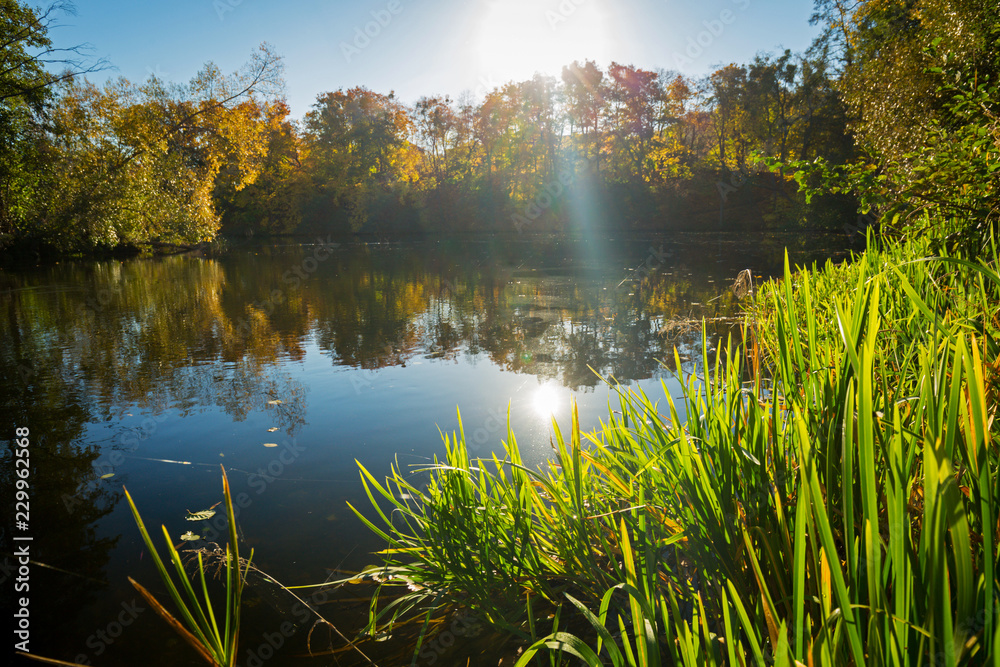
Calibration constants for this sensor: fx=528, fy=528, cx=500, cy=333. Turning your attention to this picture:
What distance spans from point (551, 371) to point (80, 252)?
23650 millimetres

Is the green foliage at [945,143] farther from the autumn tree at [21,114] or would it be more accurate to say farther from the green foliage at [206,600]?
the autumn tree at [21,114]

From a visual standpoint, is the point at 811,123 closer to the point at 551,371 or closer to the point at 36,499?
the point at 551,371

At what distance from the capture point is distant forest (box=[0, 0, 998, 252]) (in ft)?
31.4

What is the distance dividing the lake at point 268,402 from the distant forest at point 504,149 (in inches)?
132

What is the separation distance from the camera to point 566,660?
1785mm

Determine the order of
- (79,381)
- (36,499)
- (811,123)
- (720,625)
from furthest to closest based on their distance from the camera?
(811,123), (79,381), (36,499), (720,625)

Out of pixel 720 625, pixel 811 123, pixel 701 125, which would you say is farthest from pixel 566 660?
pixel 701 125

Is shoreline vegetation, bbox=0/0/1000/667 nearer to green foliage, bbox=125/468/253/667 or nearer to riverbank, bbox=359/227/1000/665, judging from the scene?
riverbank, bbox=359/227/1000/665

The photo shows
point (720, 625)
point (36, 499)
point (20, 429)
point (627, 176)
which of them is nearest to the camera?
point (720, 625)

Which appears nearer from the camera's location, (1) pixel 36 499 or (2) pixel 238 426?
(1) pixel 36 499

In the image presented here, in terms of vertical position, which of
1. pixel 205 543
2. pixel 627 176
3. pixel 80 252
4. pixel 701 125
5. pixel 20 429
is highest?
pixel 701 125

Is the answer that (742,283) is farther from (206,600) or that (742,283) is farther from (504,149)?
(504,149)

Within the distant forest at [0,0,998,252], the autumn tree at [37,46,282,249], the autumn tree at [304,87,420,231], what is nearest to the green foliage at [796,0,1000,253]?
the distant forest at [0,0,998,252]

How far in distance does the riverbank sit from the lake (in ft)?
1.55
